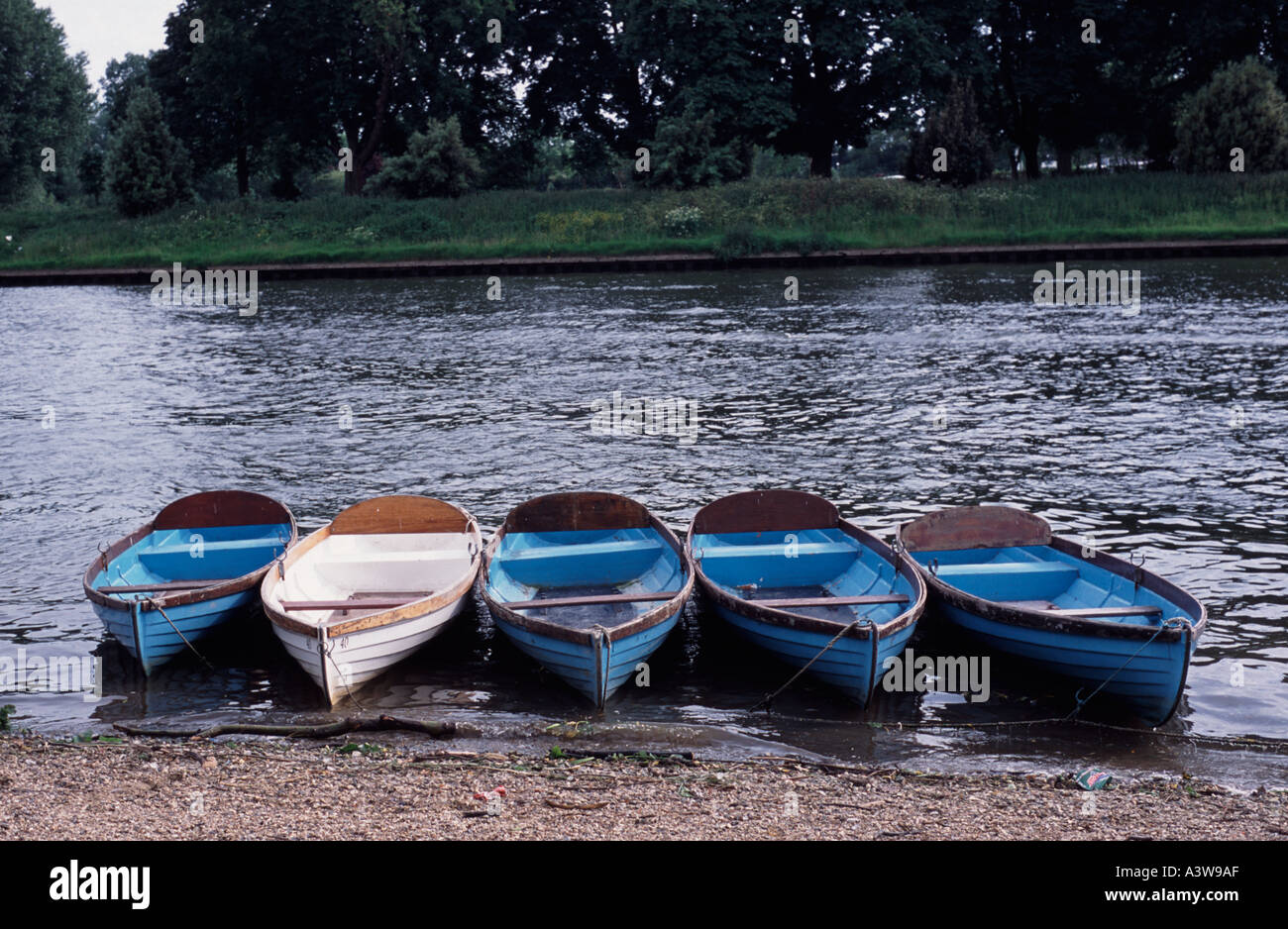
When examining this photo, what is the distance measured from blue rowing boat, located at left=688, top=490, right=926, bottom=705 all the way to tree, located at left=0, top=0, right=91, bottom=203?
6877 cm

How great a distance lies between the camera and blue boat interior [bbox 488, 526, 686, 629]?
11.7m

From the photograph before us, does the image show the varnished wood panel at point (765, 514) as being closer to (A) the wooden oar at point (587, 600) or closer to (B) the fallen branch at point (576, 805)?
(A) the wooden oar at point (587, 600)

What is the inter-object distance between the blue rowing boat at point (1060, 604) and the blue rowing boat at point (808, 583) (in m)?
0.50

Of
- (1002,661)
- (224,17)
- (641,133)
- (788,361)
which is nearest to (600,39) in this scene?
(641,133)

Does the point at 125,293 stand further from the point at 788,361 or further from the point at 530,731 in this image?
the point at 530,731

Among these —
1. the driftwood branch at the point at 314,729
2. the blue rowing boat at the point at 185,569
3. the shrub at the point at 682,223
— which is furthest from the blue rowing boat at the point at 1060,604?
the shrub at the point at 682,223

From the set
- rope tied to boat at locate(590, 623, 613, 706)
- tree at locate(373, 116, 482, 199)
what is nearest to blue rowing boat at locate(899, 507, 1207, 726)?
rope tied to boat at locate(590, 623, 613, 706)

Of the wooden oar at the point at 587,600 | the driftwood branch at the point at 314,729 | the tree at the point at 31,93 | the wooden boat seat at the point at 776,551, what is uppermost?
the tree at the point at 31,93

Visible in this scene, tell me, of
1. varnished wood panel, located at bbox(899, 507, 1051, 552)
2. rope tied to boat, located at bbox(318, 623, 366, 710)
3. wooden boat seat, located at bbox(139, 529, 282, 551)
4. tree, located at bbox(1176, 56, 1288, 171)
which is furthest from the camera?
tree, located at bbox(1176, 56, 1288, 171)

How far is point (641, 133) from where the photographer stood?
63250 mm

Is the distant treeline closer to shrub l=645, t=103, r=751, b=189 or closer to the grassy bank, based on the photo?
shrub l=645, t=103, r=751, b=189

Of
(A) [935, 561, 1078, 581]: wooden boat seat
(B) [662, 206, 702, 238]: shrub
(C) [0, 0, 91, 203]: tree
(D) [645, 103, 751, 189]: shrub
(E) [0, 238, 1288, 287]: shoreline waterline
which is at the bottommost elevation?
(A) [935, 561, 1078, 581]: wooden boat seat

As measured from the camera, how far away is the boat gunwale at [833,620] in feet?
31.6
